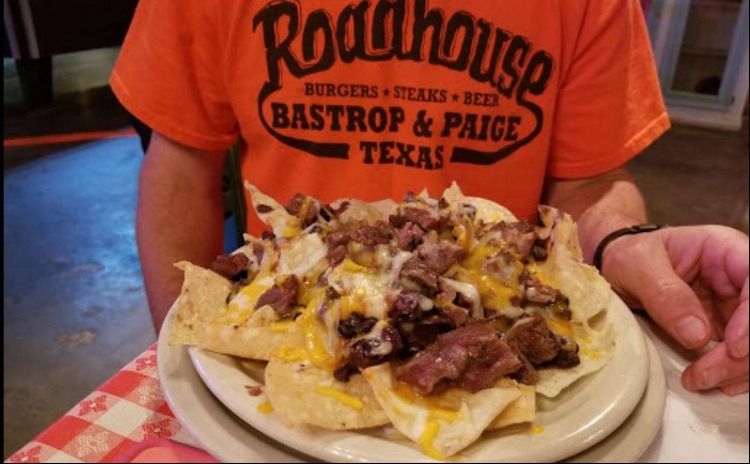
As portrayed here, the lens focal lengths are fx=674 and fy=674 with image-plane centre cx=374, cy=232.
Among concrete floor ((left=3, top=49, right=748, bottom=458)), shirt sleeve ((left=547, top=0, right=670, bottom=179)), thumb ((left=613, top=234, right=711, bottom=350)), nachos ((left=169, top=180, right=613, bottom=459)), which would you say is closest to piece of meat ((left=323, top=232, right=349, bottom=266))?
nachos ((left=169, top=180, right=613, bottom=459))

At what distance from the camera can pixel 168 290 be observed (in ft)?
4.62

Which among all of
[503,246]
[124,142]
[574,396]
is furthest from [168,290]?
[124,142]

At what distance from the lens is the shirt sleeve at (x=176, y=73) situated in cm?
132

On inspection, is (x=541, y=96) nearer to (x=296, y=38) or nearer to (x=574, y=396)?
(x=296, y=38)

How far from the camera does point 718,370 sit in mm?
784

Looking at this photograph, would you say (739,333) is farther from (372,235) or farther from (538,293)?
(372,235)

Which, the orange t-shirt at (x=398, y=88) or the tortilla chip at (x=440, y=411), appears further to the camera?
the orange t-shirt at (x=398, y=88)

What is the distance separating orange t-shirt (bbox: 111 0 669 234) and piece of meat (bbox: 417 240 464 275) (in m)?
0.54

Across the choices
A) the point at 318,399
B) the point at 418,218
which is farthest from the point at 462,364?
the point at 418,218

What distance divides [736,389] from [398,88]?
32.1 inches

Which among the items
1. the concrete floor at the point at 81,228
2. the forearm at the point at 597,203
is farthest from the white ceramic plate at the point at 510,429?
the concrete floor at the point at 81,228

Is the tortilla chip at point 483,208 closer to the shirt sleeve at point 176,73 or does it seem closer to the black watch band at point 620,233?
the black watch band at point 620,233

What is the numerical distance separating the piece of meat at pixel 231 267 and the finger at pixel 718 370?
60cm

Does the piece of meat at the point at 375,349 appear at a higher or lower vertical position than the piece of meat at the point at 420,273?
lower
